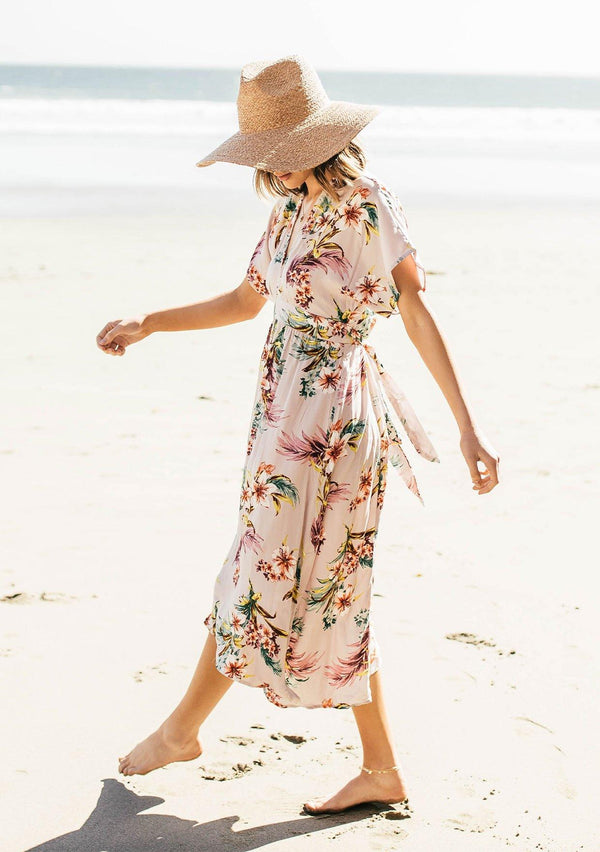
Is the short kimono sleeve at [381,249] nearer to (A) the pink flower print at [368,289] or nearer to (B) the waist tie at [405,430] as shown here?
(A) the pink flower print at [368,289]

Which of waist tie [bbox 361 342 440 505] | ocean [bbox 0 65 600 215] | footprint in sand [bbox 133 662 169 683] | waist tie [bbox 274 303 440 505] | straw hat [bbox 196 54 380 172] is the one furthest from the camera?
ocean [bbox 0 65 600 215]

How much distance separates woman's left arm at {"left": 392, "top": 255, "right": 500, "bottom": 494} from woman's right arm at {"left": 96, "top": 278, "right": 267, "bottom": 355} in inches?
19.3

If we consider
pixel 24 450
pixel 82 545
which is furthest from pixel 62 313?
pixel 82 545

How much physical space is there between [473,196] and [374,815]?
13.6 metres

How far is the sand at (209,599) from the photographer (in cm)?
268

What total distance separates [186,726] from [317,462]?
783 millimetres

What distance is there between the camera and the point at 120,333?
9.19 feet

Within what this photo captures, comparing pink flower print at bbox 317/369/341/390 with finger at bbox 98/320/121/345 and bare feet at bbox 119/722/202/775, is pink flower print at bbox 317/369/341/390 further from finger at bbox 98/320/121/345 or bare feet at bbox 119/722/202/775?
bare feet at bbox 119/722/202/775

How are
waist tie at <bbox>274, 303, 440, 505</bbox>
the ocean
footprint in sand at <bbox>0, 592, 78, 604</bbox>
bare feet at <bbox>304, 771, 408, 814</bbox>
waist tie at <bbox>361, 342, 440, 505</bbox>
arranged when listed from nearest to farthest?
waist tie at <bbox>274, 303, 440, 505</bbox> < waist tie at <bbox>361, 342, 440, 505</bbox> < bare feet at <bbox>304, 771, 408, 814</bbox> < footprint in sand at <bbox>0, 592, 78, 604</bbox> < the ocean

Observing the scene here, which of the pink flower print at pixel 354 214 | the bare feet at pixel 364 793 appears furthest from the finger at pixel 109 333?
the bare feet at pixel 364 793

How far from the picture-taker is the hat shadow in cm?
253

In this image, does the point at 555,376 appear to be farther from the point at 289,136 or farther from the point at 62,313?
the point at 289,136

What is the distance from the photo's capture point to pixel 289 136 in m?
2.37

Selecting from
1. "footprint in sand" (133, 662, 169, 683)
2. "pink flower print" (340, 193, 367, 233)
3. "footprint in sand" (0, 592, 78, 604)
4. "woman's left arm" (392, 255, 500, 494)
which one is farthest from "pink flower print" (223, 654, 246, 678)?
"footprint in sand" (0, 592, 78, 604)
